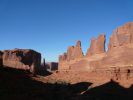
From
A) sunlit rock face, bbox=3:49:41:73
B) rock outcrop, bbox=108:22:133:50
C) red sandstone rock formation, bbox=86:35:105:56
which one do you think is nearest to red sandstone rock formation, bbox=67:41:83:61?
red sandstone rock formation, bbox=86:35:105:56

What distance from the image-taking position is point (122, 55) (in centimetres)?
5631

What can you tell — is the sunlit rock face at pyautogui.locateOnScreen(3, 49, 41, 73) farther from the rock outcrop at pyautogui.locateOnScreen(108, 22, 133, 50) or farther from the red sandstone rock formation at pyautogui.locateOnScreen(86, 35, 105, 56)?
the rock outcrop at pyautogui.locateOnScreen(108, 22, 133, 50)

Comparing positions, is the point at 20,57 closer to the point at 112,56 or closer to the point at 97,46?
the point at 97,46

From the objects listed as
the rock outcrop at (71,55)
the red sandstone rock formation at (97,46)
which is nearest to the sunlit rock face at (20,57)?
the rock outcrop at (71,55)

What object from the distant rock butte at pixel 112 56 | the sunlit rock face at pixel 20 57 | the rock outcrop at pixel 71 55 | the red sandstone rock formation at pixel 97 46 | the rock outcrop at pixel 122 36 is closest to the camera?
the distant rock butte at pixel 112 56

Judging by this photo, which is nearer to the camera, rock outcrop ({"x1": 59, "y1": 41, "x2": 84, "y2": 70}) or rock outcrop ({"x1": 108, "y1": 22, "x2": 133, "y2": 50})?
rock outcrop ({"x1": 108, "y1": 22, "x2": 133, "y2": 50})

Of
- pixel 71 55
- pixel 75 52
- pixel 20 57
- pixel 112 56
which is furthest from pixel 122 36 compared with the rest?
pixel 20 57

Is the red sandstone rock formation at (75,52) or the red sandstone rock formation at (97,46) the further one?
the red sandstone rock formation at (75,52)

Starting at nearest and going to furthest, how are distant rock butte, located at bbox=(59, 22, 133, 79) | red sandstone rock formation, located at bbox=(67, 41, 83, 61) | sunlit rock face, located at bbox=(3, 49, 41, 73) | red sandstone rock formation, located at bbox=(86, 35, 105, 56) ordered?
distant rock butte, located at bbox=(59, 22, 133, 79) < red sandstone rock formation, located at bbox=(86, 35, 105, 56) < red sandstone rock formation, located at bbox=(67, 41, 83, 61) < sunlit rock face, located at bbox=(3, 49, 41, 73)

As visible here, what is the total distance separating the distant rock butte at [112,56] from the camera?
5194 centimetres

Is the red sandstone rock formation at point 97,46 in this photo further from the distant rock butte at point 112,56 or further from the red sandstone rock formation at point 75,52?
the red sandstone rock formation at point 75,52

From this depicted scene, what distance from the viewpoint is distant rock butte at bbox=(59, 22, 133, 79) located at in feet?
170

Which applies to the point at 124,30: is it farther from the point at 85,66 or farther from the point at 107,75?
the point at 85,66

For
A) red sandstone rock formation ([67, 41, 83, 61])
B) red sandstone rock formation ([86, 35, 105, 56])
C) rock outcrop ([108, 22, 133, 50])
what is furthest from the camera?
red sandstone rock formation ([67, 41, 83, 61])
